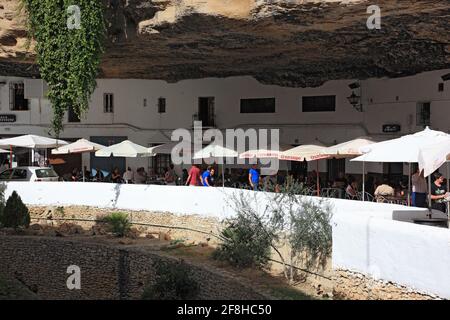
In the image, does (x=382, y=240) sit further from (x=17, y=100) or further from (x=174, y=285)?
(x=17, y=100)

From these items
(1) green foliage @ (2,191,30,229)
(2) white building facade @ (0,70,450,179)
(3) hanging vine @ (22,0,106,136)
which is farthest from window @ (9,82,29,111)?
(1) green foliage @ (2,191,30,229)

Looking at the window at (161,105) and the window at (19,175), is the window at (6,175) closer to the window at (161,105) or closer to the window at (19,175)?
the window at (19,175)

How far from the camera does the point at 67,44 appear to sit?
755 inches

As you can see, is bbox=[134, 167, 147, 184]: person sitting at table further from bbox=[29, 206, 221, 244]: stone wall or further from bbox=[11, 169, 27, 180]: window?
bbox=[11, 169, 27, 180]: window

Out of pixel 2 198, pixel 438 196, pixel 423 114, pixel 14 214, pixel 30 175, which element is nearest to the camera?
pixel 438 196

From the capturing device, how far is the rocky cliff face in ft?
50.7

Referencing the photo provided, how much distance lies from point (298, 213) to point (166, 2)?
7.28 meters

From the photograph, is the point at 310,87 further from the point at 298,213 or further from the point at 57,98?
the point at 298,213

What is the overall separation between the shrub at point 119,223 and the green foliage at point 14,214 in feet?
8.68

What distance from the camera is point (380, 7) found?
571 inches

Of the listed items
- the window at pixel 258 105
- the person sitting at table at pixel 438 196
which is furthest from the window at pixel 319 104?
the person sitting at table at pixel 438 196

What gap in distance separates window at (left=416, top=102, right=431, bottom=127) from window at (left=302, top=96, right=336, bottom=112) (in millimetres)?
3757

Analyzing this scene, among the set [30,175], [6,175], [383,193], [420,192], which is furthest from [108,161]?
[420,192]

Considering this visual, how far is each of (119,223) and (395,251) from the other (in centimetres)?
1073
